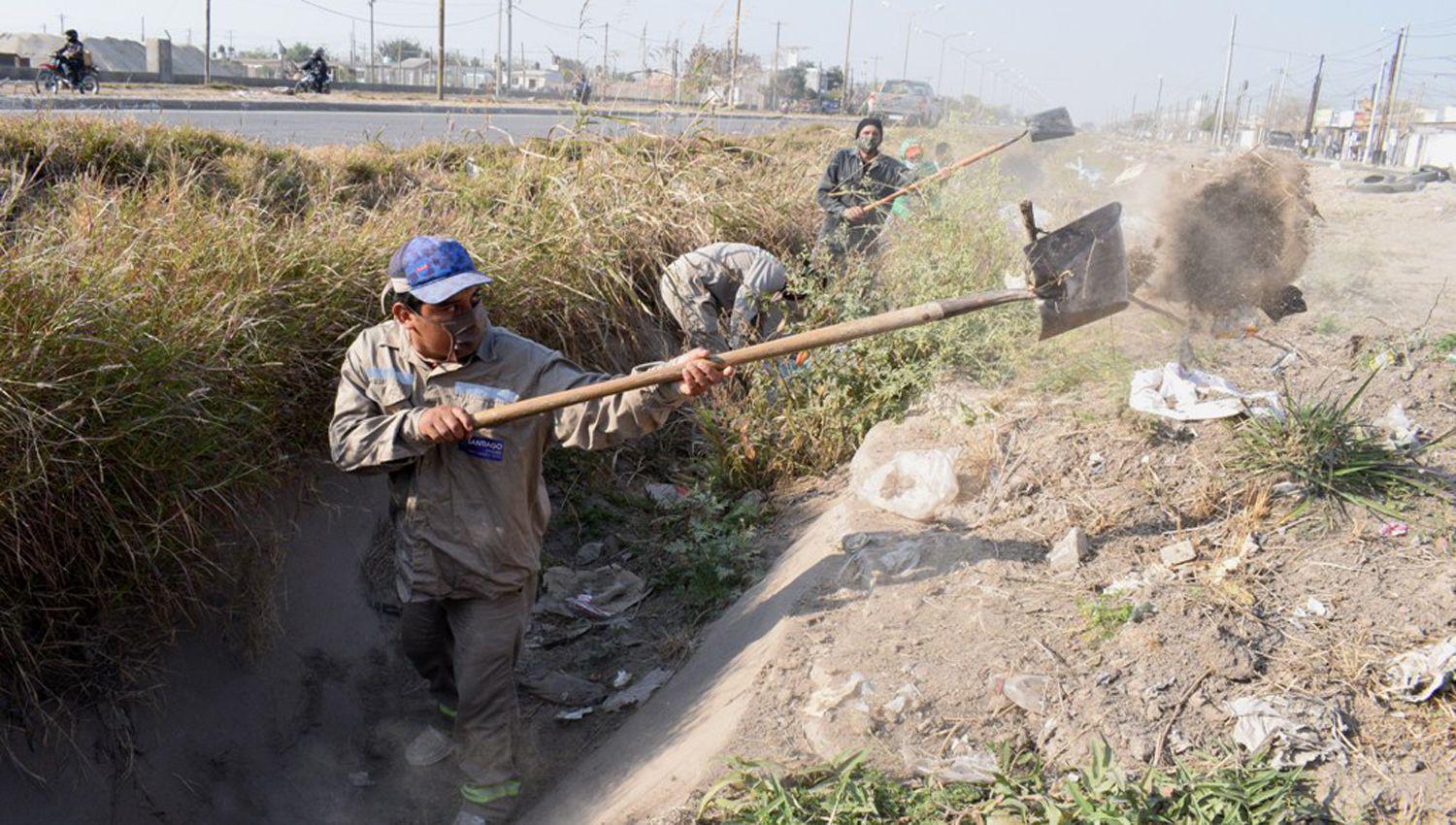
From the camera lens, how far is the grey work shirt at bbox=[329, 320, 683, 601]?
3.38 m

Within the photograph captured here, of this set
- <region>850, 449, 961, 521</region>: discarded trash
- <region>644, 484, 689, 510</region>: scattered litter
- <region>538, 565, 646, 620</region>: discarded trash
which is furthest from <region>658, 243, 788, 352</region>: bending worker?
<region>850, 449, 961, 521</region>: discarded trash

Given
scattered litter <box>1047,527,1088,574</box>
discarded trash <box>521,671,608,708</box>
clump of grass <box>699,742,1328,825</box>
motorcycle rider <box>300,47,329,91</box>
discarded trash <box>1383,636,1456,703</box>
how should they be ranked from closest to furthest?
clump of grass <box>699,742,1328,825</box>, discarded trash <box>1383,636,1456,703</box>, scattered litter <box>1047,527,1088,574</box>, discarded trash <box>521,671,608,708</box>, motorcycle rider <box>300,47,329,91</box>

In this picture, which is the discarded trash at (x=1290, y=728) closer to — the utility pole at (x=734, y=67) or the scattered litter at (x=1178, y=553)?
the scattered litter at (x=1178, y=553)

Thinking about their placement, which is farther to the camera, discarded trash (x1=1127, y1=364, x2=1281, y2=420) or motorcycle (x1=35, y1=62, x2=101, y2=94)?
motorcycle (x1=35, y1=62, x2=101, y2=94)

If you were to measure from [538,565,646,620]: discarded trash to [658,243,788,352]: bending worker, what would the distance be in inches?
58.8

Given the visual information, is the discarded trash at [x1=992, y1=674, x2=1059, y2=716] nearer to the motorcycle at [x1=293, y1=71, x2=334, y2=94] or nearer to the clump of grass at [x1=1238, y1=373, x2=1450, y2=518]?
the clump of grass at [x1=1238, y1=373, x2=1450, y2=518]

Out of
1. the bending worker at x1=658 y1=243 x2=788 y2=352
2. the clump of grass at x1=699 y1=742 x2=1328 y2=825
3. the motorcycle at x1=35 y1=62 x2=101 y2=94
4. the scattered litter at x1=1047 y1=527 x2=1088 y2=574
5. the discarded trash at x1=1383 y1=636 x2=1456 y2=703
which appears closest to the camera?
the clump of grass at x1=699 y1=742 x2=1328 y2=825

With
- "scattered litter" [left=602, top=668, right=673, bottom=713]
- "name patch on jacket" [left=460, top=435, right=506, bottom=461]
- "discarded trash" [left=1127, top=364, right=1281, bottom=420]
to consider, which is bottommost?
"scattered litter" [left=602, top=668, right=673, bottom=713]

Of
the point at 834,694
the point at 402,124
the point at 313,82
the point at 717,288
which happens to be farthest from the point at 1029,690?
the point at 313,82

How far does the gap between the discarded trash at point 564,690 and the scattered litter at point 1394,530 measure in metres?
2.83

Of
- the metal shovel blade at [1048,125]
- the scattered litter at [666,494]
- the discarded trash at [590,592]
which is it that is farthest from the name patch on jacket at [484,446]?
the metal shovel blade at [1048,125]

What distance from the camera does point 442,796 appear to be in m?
3.94

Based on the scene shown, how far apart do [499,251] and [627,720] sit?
2.48 metres

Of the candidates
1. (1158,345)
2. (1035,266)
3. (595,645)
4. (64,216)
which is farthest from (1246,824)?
(64,216)
